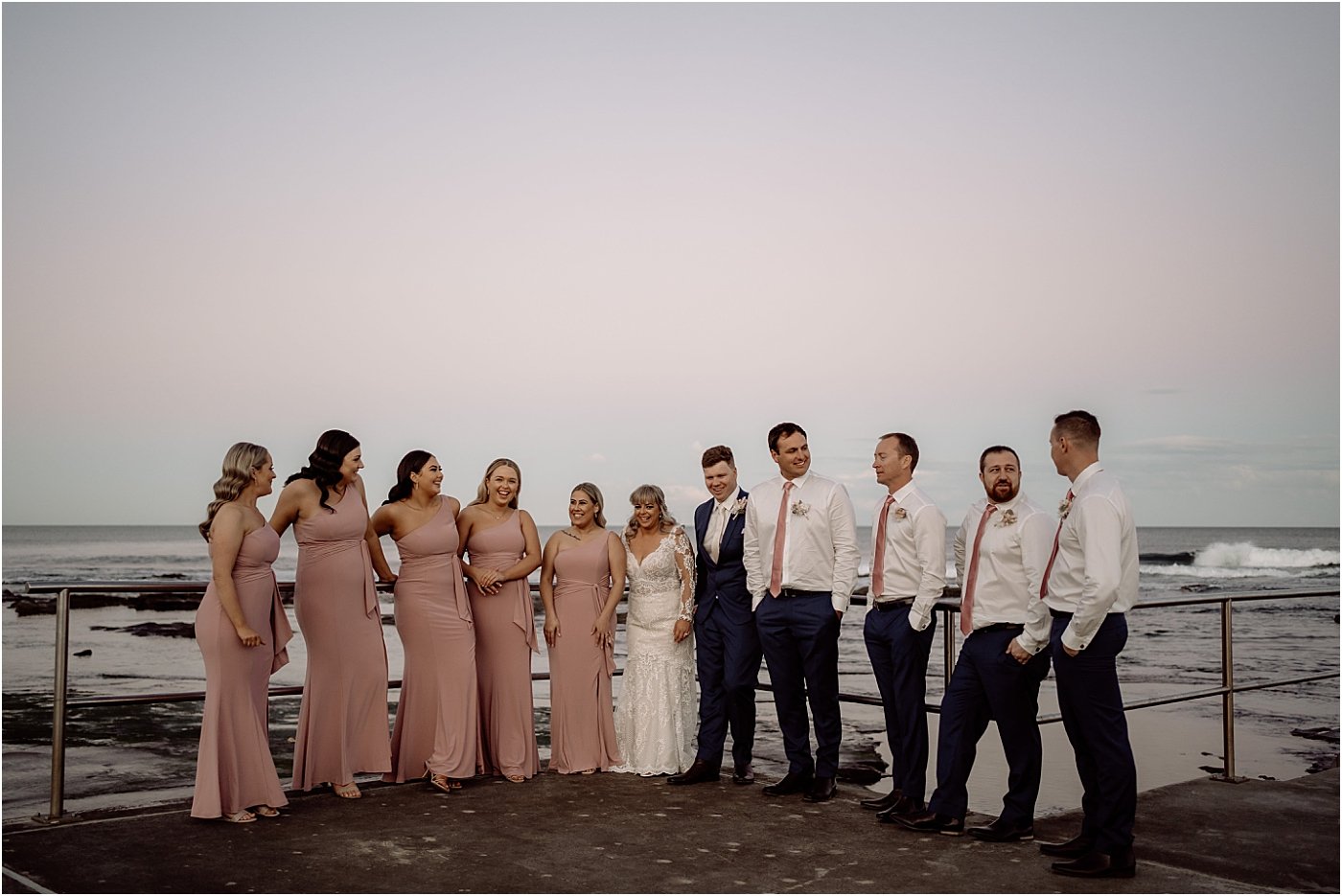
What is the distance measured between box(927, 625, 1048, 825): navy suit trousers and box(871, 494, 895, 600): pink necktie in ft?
1.57

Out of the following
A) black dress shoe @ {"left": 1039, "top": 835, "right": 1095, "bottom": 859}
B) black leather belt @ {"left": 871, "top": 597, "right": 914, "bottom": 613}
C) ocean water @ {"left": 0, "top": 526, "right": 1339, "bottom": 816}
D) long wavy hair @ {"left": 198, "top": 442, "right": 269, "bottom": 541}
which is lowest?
ocean water @ {"left": 0, "top": 526, "right": 1339, "bottom": 816}

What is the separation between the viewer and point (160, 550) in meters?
48.5

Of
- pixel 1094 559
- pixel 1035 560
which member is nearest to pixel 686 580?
pixel 1035 560

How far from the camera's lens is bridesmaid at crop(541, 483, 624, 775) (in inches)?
254

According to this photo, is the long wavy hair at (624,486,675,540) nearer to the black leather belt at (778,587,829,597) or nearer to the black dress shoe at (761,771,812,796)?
the black leather belt at (778,587,829,597)

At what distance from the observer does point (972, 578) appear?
4.96 meters

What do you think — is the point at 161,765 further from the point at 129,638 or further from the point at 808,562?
the point at 129,638

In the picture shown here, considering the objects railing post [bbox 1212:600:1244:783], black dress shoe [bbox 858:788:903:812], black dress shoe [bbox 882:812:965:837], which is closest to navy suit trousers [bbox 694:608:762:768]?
black dress shoe [bbox 858:788:903:812]

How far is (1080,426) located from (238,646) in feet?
11.6

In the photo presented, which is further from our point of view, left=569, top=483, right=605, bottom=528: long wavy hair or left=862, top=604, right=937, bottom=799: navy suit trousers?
left=569, top=483, right=605, bottom=528: long wavy hair

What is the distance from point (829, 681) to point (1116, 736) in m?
1.63

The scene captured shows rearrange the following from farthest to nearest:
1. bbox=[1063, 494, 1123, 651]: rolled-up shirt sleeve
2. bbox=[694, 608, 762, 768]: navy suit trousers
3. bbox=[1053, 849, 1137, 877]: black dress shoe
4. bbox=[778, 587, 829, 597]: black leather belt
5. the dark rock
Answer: the dark rock → bbox=[694, 608, 762, 768]: navy suit trousers → bbox=[778, 587, 829, 597]: black leather belt → bbox=[1053, 849, 1137, 877]: black dress shoe → bbox=[1063, 494, 1123, 651]: rolled-up shirt sleeve

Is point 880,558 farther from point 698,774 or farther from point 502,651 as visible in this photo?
point 502,651

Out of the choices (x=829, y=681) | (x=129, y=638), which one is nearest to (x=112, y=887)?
(x=829, y=681)
